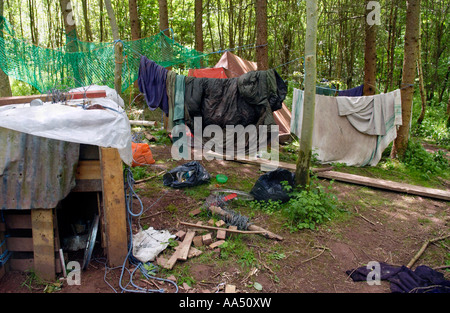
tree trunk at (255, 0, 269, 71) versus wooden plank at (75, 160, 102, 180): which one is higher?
tree trunk at (255, 0, 269, 71)

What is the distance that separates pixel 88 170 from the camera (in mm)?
2857

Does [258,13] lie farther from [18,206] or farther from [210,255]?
[18,206]

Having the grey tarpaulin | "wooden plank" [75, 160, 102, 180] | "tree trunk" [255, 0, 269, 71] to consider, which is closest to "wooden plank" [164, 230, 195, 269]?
"wooden plank" [75, 160, 102, 180]

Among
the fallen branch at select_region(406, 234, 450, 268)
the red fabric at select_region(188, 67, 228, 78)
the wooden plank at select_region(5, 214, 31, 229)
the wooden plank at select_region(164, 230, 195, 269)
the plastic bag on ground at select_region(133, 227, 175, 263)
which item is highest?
the red fabric at select_region(188, 67, 228, 78)

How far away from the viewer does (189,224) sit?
3.76 meters

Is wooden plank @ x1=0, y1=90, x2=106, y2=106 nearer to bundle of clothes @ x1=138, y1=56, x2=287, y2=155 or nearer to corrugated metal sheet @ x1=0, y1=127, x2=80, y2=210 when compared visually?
corrugated metal sheet @ x1=0, y1=127, x2=80, y2=210

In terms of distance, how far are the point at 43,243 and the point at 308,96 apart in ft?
11.6

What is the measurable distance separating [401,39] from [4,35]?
14.6 metres

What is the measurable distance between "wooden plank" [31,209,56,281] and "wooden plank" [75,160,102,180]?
404 millimetres

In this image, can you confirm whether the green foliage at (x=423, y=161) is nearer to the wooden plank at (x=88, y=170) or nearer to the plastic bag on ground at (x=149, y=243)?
the plastic bag on ground at (x=149, y=243)

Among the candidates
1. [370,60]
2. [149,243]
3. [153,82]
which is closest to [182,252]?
→ [149,243]

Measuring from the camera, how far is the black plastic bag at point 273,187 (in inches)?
173

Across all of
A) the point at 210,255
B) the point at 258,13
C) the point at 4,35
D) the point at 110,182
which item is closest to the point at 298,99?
the point at 258,13

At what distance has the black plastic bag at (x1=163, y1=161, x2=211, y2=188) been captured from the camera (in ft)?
16.3
